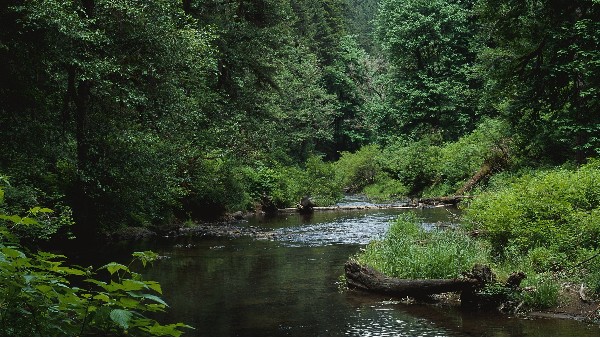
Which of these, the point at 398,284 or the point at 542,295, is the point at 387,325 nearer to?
the point at 398,284

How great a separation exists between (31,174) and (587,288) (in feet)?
43.6

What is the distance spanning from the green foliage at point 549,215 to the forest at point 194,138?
1.7 inches

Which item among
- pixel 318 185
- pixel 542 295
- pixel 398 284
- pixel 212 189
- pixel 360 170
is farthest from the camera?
pixel 360 170

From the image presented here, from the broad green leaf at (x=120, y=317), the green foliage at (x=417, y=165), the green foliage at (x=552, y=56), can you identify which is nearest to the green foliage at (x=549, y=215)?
the green foliage at (x=552, y=56)

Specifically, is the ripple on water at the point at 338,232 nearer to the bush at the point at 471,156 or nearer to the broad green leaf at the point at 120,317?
the bush at the point at 471,156

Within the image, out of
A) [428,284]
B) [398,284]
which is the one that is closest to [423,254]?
[398,284]

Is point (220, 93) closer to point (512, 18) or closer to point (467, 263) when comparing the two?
point (512, 18)

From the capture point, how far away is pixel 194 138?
23953 millimetres

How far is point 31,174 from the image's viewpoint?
622 inches

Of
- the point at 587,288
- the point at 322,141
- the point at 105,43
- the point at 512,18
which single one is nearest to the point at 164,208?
the point at 105,43

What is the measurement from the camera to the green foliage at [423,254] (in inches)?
450

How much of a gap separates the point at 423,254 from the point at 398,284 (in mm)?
988

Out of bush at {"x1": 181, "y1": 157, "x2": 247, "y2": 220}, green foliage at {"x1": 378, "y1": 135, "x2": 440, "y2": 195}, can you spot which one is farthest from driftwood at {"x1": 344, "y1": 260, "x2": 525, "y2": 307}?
green foliage at {"x1": 378, "y1": 135, "x2": 440, "y2": 195}

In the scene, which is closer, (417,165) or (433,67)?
(417,165)
